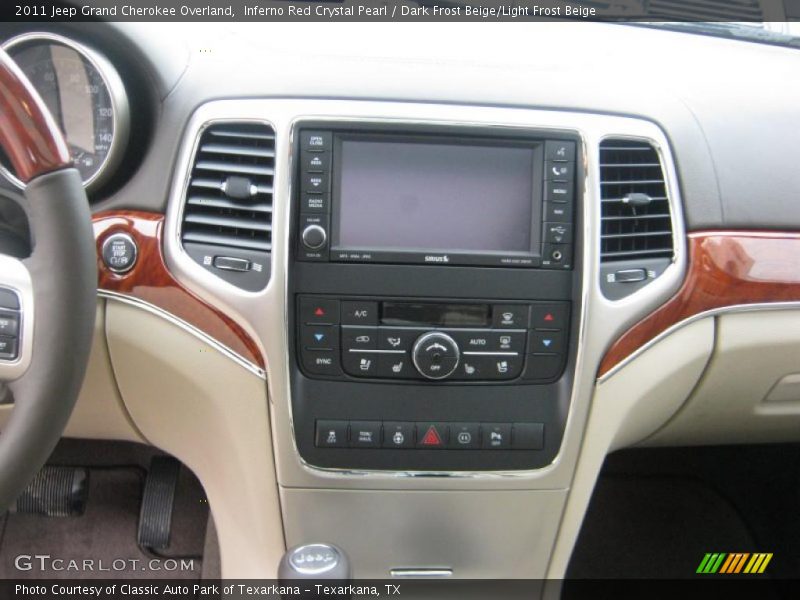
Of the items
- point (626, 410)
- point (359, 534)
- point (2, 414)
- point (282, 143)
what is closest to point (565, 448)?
point (626, 410)

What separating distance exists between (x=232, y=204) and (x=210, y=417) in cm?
35

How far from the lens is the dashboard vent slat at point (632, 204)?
1.25 metres

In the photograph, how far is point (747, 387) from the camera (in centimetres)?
145

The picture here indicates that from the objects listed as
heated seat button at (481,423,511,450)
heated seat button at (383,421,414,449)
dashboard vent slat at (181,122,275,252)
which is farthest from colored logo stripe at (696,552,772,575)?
dashboard vent slat at (181,122,275,252)

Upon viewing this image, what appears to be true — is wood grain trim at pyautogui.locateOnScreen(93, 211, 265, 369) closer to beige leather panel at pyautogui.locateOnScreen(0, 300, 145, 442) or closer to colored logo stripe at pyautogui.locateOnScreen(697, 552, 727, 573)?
beige leather panel at pyautogui.locateOnScreen(0, 300, 145, 442)

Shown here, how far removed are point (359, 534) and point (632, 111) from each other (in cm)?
81

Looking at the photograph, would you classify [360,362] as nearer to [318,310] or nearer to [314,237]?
[318,310]

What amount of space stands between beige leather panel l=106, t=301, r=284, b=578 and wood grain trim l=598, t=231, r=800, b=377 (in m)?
0.56

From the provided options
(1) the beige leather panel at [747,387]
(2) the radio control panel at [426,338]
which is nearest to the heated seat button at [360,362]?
(2) the radio control panel at [426,338]

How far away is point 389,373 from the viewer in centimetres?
124

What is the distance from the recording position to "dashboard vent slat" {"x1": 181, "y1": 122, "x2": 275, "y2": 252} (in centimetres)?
119

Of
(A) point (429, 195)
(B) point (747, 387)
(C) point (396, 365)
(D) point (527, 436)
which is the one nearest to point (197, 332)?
(C) point (396, 365)

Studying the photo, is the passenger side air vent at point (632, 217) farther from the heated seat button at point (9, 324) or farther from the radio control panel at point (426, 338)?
the heated seat button at point (9, 324)

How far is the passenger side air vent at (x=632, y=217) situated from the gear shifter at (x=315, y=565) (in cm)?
57
